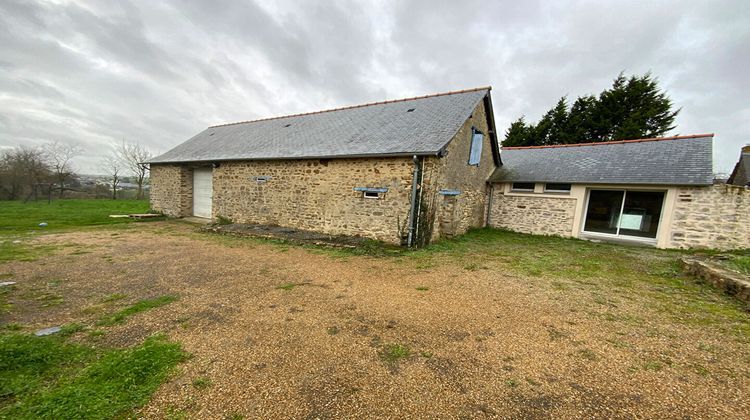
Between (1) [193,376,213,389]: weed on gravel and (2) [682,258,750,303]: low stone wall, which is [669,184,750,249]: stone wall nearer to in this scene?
(2) [682,258,750,303]: low stone wall

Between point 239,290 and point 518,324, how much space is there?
4.23 m

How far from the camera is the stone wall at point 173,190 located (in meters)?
13.0

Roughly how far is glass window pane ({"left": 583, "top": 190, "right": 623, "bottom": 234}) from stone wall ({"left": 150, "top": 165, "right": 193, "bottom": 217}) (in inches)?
705

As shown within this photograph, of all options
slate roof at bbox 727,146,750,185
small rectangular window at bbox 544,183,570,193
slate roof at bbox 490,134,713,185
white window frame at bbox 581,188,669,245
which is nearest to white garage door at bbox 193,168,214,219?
slate roof at bbox 490,134,713,185

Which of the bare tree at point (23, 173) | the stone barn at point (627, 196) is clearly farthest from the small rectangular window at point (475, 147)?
the bare tree at point (23, 173)

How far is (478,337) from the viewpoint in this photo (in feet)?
10.2

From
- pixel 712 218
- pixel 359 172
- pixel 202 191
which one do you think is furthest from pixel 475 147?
pixel 202 191

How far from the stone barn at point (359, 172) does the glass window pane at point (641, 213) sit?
16.3 feet

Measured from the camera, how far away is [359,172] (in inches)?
321

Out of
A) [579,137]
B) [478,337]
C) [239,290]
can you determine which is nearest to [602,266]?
[478,337]

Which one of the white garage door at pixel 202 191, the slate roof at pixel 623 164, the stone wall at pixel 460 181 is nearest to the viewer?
the stone wall at pixel 460 181

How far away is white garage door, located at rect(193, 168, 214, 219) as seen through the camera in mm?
12555

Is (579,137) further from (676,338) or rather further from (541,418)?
(541,418)

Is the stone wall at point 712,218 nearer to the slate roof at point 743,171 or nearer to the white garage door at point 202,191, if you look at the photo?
the slate roof at point 743,171
